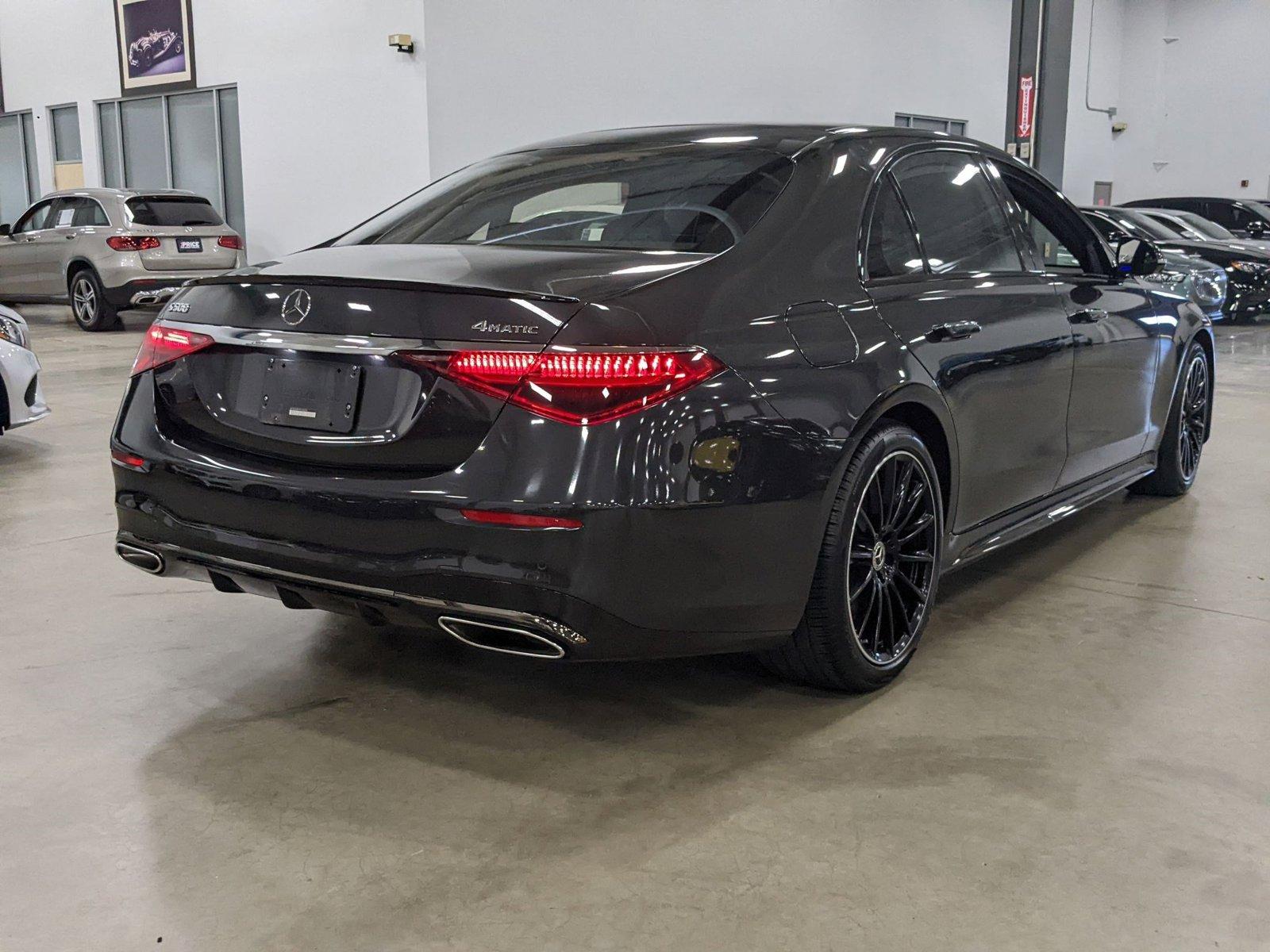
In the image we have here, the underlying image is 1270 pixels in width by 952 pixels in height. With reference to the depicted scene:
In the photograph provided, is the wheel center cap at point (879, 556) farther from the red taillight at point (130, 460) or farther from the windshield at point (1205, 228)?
the windshield at point (1205, 228)

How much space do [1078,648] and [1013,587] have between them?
574 millimetres

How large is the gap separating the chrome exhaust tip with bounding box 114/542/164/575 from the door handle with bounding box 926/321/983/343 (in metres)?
1.85

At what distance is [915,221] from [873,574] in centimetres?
93

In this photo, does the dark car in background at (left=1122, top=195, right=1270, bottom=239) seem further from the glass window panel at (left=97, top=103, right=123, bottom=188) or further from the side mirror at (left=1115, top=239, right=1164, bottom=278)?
the glass window panel at (left=97, top=103, right=123, bottom=188)

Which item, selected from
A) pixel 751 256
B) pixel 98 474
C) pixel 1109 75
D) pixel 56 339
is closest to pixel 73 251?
pixel 56 339

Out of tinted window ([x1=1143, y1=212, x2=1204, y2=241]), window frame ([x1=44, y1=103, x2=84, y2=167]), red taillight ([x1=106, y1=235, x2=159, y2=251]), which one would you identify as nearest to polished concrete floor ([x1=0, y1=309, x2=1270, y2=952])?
red taillight ([x1=106, y1=235, x2=159, y2=251])

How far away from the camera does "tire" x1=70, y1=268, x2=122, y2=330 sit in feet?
41.3

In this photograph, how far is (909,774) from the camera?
2537 millimetres

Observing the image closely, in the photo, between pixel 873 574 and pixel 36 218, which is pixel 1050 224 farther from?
pixel 36 218

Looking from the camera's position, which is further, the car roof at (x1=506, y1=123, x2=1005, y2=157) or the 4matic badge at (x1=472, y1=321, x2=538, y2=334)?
the car roof at (x1=506, y1=123, x2=1005, y2=157)

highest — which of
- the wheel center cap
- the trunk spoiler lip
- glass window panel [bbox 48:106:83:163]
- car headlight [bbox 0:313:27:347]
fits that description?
glass window panel [bbox 48:106:83:163]

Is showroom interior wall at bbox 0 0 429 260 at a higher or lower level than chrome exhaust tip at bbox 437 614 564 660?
higher

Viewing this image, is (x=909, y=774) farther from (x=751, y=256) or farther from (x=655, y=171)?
(x=655, y=171)

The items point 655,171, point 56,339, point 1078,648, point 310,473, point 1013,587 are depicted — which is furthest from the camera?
point 56,339
